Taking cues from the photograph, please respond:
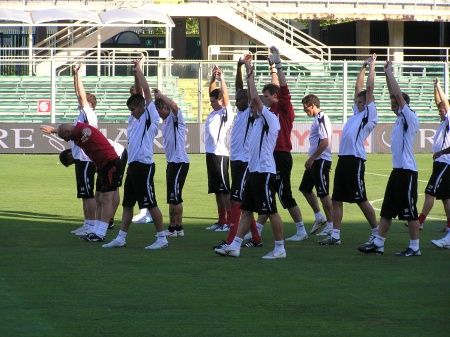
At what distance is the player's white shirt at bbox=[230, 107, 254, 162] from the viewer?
15.3 meters

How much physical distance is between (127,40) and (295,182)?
26.0 meters

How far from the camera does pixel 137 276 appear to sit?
12.5m

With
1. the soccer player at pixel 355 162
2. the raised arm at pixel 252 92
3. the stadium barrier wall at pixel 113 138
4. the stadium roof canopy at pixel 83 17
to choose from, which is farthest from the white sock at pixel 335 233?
the stadium roof canopy at pixel 83 17

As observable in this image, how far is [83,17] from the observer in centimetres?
4353

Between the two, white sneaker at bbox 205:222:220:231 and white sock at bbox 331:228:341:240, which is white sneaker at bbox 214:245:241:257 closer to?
white sock at bbox 331:228:341:240

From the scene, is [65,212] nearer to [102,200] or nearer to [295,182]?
[102,200]

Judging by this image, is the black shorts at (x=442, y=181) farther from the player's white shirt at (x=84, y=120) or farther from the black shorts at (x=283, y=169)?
the player's white shirt at (x=84, y=120)

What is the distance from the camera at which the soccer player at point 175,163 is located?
1650 centimetres

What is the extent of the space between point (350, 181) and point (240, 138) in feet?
5.45

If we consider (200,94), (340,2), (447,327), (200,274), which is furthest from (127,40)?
(447,327)

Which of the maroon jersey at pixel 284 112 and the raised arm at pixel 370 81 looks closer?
the raised arm at pixel 370 81

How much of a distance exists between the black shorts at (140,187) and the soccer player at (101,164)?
614 mm

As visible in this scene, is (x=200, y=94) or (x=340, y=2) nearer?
(x=200, y=94)

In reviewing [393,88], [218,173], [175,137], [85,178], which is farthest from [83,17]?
[393,88]
